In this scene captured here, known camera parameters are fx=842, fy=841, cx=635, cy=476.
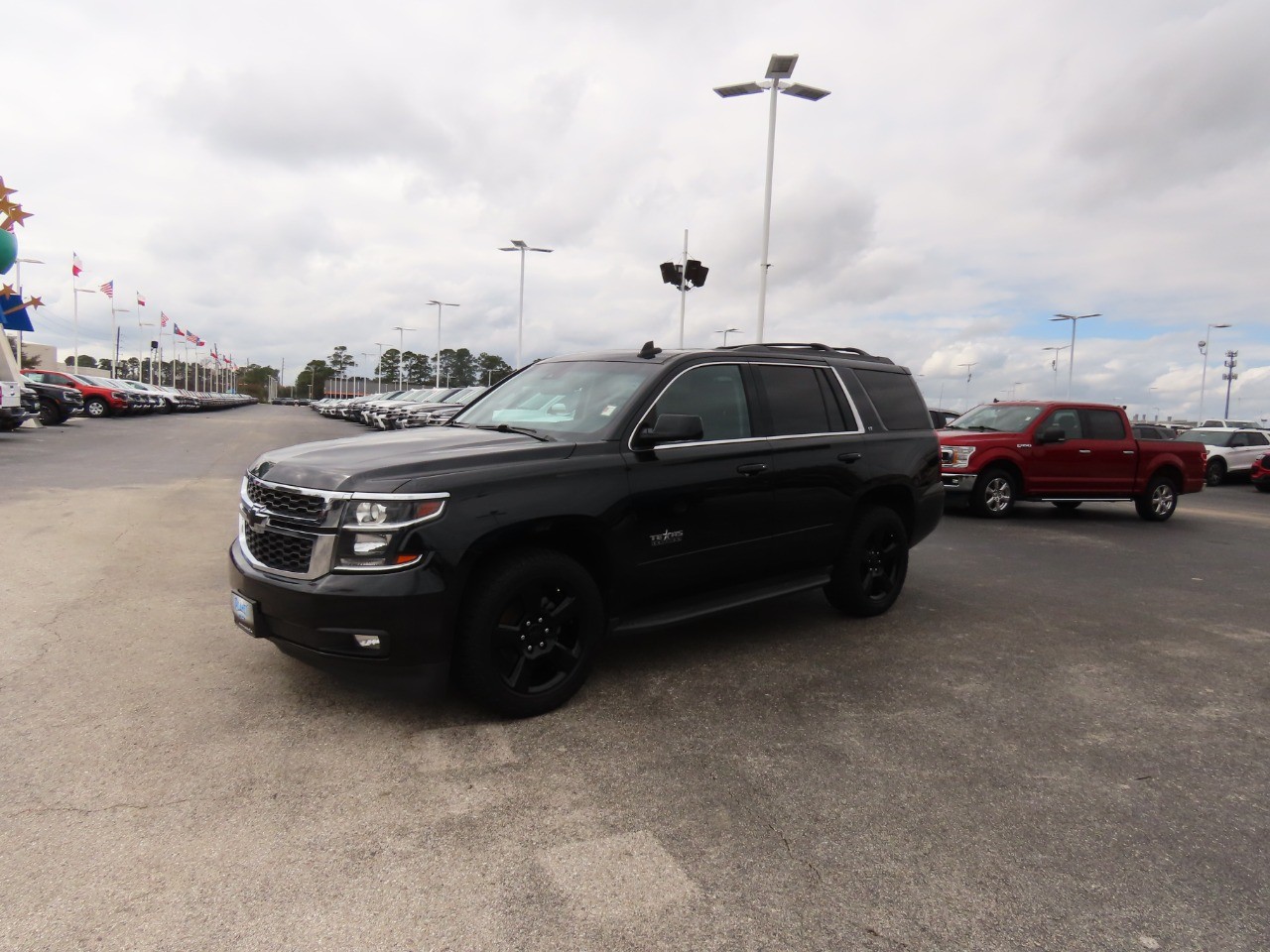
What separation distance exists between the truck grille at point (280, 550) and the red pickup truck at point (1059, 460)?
964 cm

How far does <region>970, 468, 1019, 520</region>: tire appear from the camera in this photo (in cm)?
1195

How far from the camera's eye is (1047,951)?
2.43m

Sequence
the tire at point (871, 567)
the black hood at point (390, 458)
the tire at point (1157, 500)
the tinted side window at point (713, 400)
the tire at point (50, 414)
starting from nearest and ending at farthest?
the black hood at point (390, 458)
the tinted side window at point (713, 400)
the tire at point (871, 567)
the tire at point (1157, 500)
the tire at point (50, 414)

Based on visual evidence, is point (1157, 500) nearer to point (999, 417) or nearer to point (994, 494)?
point (999, 417)

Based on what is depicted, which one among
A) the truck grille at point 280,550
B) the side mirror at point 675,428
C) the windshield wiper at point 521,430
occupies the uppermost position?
the side mirror at point 675,428

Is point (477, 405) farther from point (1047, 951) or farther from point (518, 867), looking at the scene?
point (1047, 951)

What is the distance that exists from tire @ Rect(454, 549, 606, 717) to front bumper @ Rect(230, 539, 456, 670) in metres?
0.14

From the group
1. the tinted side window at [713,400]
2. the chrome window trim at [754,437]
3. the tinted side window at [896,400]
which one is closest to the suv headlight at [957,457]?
the tinted side window at [896,400]

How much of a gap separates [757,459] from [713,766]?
6.60 ft

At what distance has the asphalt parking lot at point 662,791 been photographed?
8.34ft

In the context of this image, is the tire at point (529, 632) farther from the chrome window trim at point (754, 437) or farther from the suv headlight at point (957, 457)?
the suv headlight at point (957, 457)

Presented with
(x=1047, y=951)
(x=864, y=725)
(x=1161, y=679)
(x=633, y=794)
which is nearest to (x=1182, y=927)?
(x=1047, y=951)

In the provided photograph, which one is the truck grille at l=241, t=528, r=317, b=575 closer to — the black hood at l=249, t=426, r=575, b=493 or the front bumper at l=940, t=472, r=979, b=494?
the black hood at l=249, t=426, r=575, b=493

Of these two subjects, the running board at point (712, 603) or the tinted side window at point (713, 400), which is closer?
the running board at point (712, 603)
